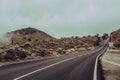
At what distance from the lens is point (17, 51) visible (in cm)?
3509

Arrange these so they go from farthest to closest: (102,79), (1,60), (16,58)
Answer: (16,58) → (1,60) → (102,79)

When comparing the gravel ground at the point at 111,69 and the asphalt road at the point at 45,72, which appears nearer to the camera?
the asphalt road at the point at 45,72

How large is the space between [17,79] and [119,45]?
92088mm

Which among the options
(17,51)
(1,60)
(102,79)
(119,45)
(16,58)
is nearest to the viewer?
(102,79)

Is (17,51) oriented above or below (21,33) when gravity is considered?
below

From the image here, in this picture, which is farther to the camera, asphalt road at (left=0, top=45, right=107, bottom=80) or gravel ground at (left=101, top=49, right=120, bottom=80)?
gravel ground at (left=101, top=49, right=120, bottom=80)

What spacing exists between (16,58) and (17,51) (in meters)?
2.71

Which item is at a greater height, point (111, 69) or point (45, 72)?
point (45, 72)

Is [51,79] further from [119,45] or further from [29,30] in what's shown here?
[29,30]

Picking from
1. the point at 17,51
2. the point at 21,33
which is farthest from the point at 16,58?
the point at 21,33

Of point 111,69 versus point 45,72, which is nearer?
point 45,72

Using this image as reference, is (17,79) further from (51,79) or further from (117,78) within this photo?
(117,78)

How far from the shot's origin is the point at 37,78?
13.5 m

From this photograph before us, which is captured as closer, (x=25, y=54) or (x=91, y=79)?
(x=91, y=79)
